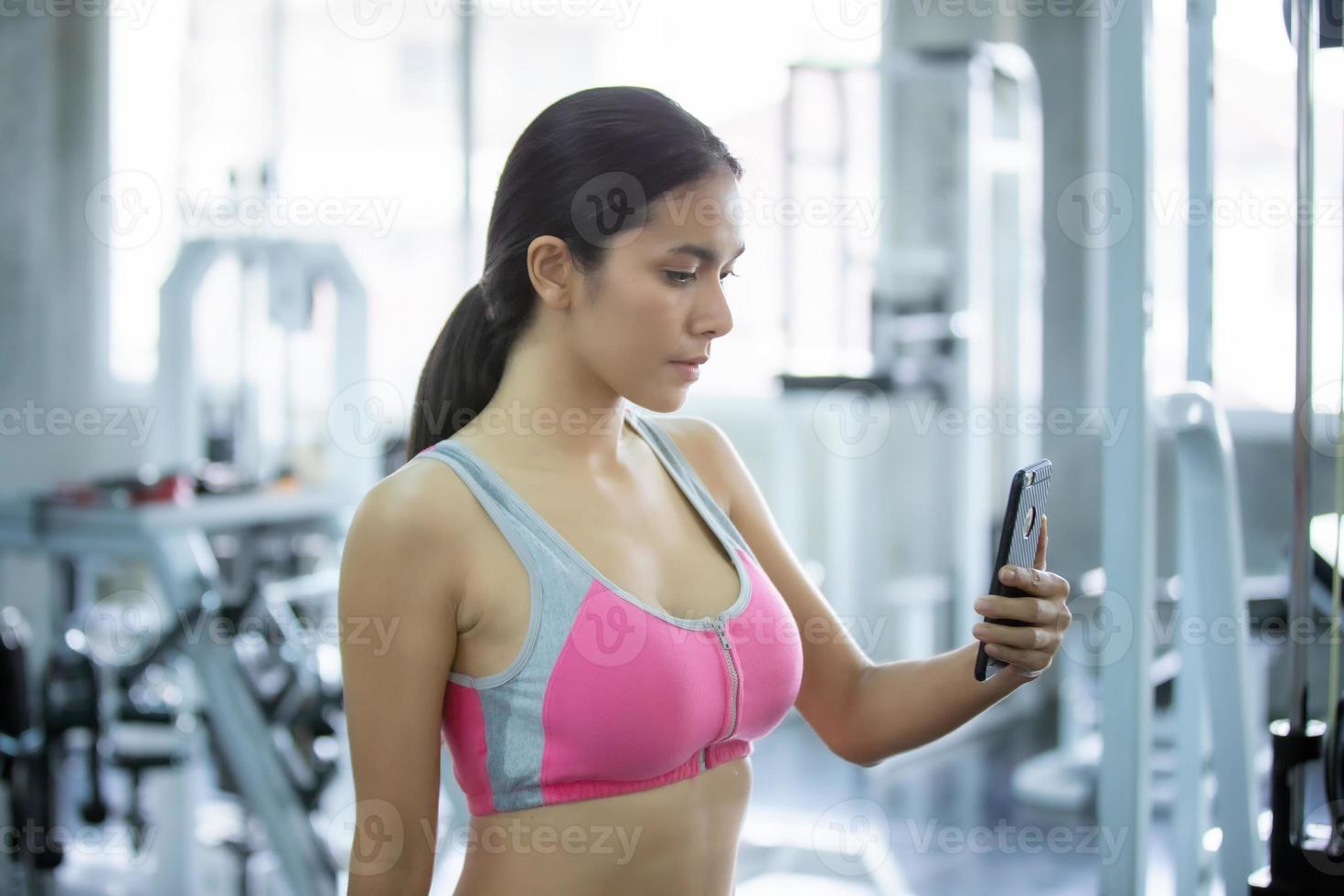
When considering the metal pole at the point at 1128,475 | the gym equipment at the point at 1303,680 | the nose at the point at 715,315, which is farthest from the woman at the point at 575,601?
the gym equipment at the point at 1303,680

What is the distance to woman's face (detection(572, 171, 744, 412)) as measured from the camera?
1046 millimetres

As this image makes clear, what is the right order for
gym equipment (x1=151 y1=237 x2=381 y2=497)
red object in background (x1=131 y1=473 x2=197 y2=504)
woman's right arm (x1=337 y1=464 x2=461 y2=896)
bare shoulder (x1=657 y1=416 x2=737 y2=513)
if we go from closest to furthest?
woman's right arm (x1=337 y1=464 x2=461 y2=896) < bare shoulder (x1=657 y1=416 x2=737 y2=513) < red object in background (x1=131 y1=473 x2=197 y2=504) < gym equipment (x1=151 y1=237 x2=381 y2=497)

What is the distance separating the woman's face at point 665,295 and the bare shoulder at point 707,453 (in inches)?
7.7

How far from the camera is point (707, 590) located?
113cm

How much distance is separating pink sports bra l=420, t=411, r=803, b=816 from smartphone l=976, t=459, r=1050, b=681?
18cm

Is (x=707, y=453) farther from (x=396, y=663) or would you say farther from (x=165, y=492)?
(x=165, y=492)

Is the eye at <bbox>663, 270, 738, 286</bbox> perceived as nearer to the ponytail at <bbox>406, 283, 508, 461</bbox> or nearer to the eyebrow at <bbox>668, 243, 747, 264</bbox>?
the eyebrow at <bbox>668, 243, 747, 264</bbox>

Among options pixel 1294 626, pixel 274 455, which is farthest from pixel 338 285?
pixel 1294 626

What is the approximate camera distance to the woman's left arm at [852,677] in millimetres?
1178

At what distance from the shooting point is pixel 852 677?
4.17 feet

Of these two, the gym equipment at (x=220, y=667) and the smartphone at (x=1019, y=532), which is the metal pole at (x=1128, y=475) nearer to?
the smartphone at (x=1019, y=532)

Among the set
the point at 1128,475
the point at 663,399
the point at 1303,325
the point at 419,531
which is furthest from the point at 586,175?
the point at 1303,325

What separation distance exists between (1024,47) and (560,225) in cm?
389

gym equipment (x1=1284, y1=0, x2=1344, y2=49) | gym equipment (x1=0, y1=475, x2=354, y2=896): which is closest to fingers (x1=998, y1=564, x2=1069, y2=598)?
gym equipment (x1=1284, y1=0, x2=1344, y2=49)
